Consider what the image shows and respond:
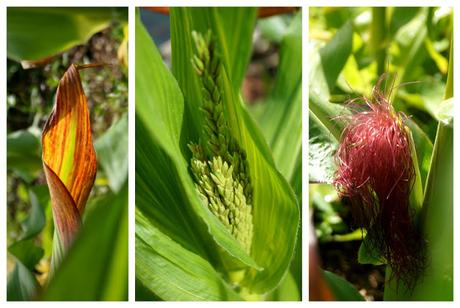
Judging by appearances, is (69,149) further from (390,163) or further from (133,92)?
(390,163)

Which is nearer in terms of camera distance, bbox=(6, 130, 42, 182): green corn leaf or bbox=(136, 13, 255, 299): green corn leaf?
bbox=(136, 13, 255, 299): green corn leaf

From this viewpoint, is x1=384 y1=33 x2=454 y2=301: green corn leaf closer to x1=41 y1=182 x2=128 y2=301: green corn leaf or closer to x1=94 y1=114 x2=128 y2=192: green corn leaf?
x1=94 y1=114 x2=128 y2=192: green corn leaf

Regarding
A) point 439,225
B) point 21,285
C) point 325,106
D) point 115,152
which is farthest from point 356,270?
point 21,285

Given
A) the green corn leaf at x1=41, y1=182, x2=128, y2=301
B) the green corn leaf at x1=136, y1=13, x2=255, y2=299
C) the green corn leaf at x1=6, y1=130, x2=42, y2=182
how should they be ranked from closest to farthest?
the green corn leaf at x1=41, y1=182, x2=128, y2=301, the green corn leaf at x1=136, y1=13, x2=255, y2=299, the green corn leaf at x1=6, y1=130, x2=42, y2=182

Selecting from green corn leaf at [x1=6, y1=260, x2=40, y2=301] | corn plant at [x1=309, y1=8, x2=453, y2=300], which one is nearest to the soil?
corn plant at [x1=309, y1=8, x2=453, y2=300]

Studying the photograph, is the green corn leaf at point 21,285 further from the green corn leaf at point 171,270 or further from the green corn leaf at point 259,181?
the green corn leaf at point 259,181
